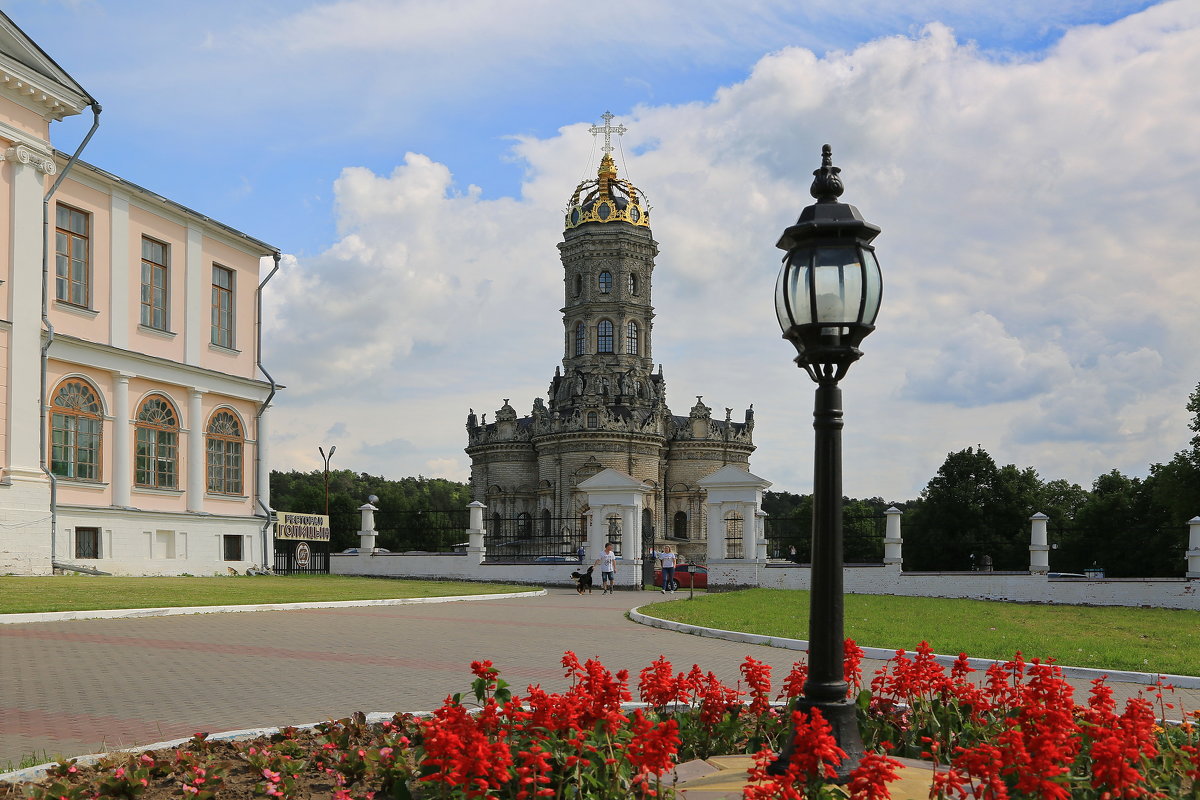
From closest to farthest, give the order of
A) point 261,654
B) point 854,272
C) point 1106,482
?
point 854,272 → point 261,654 → point 1106,482

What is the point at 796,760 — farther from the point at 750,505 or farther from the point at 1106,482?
the point at 1106,482

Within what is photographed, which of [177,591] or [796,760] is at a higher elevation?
[796,760]

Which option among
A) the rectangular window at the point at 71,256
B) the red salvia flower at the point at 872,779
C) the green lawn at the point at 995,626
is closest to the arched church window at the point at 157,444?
the rectangular window at the point at 71,256

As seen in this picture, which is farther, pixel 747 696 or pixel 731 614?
pixel 731 614

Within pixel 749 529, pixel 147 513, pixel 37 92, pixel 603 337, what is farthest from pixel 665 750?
pixel 603 337

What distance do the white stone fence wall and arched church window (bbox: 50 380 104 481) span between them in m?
9.17

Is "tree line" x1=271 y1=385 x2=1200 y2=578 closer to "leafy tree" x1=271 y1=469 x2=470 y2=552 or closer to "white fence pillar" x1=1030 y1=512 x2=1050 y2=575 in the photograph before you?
"leafy tree" x1=271 y1=469 x2=470 y2=552

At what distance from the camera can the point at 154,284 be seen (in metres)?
29.6

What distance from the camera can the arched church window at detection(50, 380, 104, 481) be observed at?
85.0ft

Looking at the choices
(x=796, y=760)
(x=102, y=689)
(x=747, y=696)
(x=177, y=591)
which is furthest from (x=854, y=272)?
(x=177, y=591)

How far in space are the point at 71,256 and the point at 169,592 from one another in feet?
36.5

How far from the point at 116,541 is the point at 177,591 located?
819 cm

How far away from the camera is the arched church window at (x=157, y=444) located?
94.4 ft

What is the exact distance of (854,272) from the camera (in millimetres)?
5645
